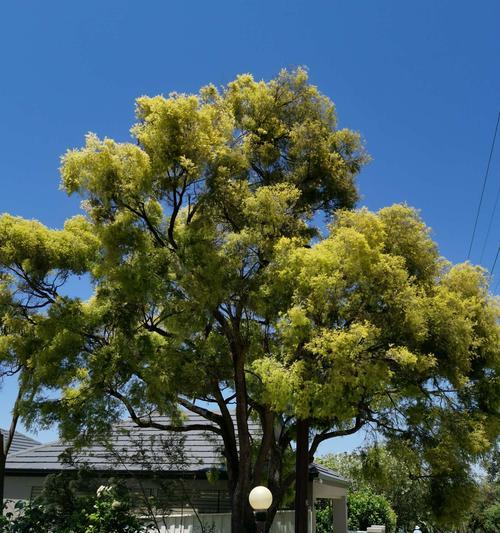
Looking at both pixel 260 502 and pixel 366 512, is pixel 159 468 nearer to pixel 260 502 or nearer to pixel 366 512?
pixel 260 502

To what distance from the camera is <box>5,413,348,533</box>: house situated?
1357cm

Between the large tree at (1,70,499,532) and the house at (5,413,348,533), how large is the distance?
1515 millimetres

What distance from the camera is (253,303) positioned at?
1227cm

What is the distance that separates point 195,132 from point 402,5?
5.71m

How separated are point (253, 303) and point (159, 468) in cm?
529

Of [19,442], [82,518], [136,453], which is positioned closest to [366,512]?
[19,442]

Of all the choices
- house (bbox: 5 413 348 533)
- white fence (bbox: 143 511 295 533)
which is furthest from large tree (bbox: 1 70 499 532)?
house (bbox: 5 413 348 533)

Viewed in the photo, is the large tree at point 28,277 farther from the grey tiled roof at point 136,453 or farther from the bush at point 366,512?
the bush at point 366,512

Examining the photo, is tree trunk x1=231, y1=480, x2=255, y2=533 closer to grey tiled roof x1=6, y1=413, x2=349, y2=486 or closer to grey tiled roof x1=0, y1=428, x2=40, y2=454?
grey tiled roof x1=6, y1=413, x2=349, y2=486

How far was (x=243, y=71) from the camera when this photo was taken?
14117 millimetres

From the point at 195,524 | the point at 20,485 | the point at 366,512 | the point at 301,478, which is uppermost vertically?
the point at 301,478

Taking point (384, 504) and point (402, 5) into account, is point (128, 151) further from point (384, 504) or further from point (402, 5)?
point (384, 504)

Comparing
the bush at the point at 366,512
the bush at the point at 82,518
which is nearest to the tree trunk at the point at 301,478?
the bush at the point at 82,518

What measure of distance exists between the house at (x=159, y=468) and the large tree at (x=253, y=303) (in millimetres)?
1515
